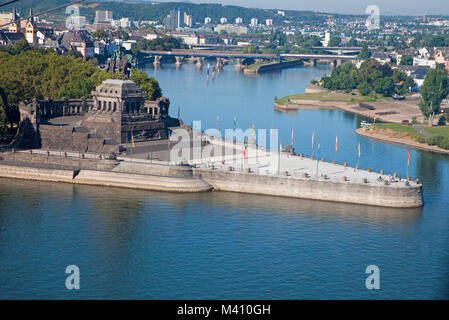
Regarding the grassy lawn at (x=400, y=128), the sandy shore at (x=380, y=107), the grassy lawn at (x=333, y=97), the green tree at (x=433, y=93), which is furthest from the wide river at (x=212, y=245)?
the grassy lawn at (x=333, y=97)

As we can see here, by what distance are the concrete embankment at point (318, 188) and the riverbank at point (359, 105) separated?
6171 centimetres

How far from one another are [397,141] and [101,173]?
52.9m

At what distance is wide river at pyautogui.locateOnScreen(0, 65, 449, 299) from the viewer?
51.3 meters

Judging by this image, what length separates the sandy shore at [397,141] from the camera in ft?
351

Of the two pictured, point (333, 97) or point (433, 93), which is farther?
point (333, 97)

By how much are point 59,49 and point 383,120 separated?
97.0m

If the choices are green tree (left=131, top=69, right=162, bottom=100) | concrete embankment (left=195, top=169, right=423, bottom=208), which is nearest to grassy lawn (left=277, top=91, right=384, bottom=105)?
green tree (left=131, top=69, right=162, bottom=100)

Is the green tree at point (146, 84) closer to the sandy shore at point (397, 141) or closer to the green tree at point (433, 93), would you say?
the sandy shore at point (397, 141)

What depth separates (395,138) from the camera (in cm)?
11531

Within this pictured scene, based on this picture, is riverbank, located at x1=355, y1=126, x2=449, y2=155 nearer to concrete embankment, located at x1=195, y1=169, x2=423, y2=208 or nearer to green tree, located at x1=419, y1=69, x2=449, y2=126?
green tree, located at x1=419, y1=69, x2=449, y2=126

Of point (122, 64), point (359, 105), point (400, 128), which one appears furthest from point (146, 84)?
point (359, 105)

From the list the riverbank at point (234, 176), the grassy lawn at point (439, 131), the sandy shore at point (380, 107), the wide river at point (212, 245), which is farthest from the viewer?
the sandy shore at point (380, 107)

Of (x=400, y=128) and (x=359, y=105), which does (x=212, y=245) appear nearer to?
(x=400, y=128)

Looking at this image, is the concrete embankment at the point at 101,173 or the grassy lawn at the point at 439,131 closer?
the concrete embankment at the point at 101,173
